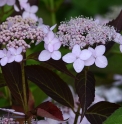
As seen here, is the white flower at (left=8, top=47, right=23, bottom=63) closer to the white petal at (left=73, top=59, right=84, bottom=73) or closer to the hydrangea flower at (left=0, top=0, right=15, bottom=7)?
the white petal at (left=73, top=59, right=84, bottom=73)

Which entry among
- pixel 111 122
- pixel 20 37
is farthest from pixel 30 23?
pixel 111 122

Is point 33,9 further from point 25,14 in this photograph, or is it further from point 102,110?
point 102,110

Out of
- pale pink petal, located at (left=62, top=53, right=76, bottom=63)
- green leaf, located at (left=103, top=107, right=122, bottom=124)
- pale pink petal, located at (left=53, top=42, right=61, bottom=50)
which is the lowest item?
green leaf, located at (left=103, top=107, right=122, bottom=124)

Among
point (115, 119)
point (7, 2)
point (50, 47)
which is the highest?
point (7, 2)

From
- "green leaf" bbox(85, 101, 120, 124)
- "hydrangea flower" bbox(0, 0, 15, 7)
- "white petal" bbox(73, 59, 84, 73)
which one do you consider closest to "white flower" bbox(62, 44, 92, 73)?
"white petal" bbox(73, 59, 84, 73)

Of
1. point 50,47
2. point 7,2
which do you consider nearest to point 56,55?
point 50,47

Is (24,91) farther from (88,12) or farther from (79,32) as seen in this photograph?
(88,12)
